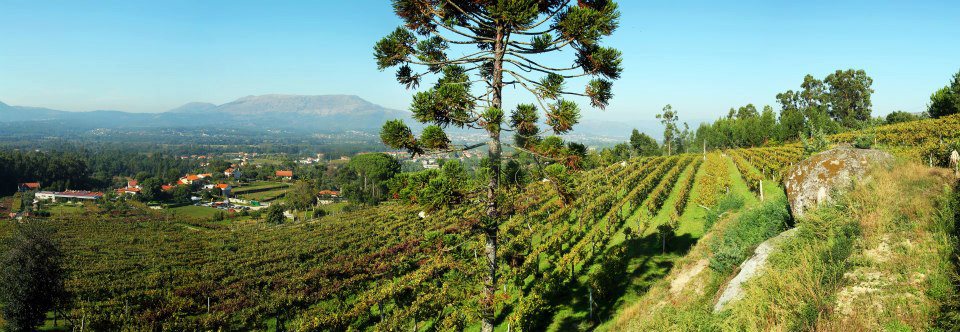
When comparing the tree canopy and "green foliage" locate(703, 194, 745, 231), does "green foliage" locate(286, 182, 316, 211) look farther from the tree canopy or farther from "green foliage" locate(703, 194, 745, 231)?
the tree canopy

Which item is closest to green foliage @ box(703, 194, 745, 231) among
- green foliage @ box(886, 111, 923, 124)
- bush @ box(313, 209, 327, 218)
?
green foliage @ box(886, 111, 923, 124)

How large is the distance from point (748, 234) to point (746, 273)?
541 centimetres

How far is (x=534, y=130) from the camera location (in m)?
9.20

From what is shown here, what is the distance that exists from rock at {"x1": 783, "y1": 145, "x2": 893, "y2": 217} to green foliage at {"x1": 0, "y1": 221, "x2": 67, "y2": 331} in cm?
3417

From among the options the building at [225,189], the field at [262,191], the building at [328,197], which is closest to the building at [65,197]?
the building at [225,189]

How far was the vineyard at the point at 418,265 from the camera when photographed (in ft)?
54.3

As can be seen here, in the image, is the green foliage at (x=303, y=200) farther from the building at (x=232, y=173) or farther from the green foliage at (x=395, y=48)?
Answer: the green foliage at (x=395, y=48)

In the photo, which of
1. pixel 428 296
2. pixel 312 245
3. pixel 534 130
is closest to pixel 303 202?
pixel 312 245

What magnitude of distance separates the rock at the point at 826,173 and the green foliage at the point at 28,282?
34.2 metres

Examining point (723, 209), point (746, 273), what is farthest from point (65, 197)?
point (746, 273)

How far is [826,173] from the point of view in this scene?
1124 centimetres

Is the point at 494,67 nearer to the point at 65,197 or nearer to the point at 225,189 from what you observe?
the point at 225,189

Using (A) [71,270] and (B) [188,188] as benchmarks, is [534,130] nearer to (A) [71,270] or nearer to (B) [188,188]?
→ (A) [71,270]

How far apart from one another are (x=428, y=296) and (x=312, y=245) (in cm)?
2489
